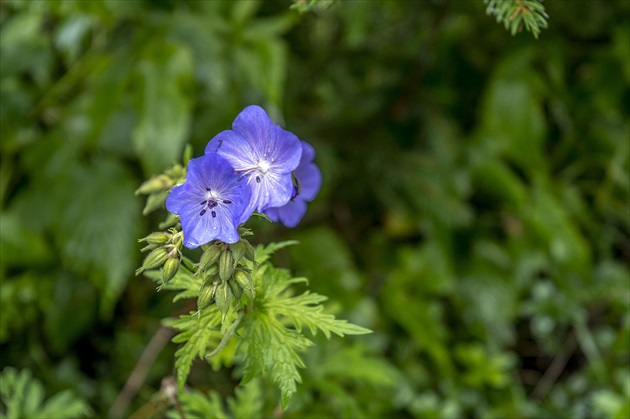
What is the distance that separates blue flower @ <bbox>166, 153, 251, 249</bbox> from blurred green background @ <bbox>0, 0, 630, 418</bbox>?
96 cm

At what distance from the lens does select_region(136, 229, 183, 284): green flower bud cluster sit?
873 millimetres

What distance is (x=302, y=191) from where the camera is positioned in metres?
1.12

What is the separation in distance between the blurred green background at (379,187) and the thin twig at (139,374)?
63mm

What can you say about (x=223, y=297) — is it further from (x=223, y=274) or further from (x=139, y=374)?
(x=139, y=374)

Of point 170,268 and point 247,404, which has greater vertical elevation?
point 170,268

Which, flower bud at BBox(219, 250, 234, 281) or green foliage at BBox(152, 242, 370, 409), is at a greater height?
flower bud at BBox(219, 250, 234, 281)

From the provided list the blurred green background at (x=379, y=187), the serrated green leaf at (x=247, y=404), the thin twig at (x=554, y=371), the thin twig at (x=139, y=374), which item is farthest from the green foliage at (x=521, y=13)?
the thin twig at (x=554, y=371)

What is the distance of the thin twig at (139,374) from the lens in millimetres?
1939

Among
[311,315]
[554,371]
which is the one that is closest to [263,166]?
[311,315]

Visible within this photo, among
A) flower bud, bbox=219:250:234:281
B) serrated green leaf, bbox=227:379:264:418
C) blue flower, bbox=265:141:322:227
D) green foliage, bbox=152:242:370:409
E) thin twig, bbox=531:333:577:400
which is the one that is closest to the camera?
flower bud, bbox=219:250:234:281

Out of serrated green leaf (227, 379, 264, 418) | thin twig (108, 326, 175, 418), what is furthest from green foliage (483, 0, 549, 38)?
thin twig (108, 326, 175, 418)

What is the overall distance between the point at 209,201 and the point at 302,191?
0.26 m

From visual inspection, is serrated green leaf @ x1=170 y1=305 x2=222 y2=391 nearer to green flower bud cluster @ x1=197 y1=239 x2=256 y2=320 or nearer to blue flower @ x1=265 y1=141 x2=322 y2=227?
green flower bud cluster @ x1=197 y1=239 x2=256 y2=320

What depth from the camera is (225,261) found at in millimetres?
861
